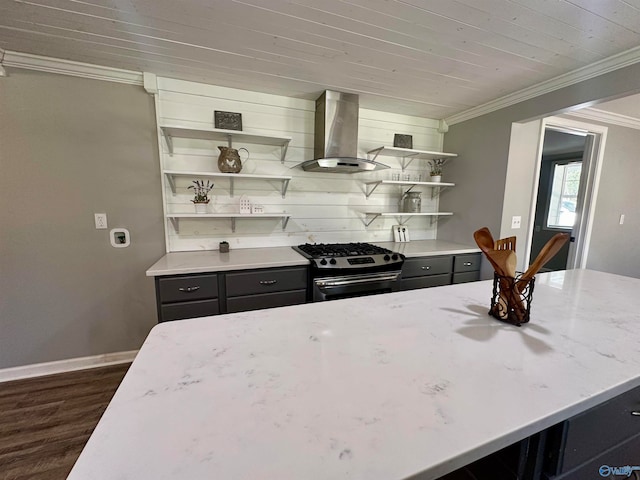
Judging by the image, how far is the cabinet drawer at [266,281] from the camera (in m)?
2.02

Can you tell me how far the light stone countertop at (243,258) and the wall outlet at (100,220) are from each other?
0.52m

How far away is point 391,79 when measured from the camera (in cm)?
221

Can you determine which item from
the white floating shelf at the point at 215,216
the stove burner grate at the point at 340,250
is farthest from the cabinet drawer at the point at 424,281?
the white floating shelf at the point at 215,216

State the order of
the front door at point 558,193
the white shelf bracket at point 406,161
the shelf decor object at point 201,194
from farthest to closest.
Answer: the front door at point 558,193 < the white shelf bracket at point 406,161 < the shelf decor object at point 201,194

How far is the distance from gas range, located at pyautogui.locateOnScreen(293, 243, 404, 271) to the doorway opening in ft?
5.36

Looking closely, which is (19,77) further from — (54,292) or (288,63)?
(288,63)

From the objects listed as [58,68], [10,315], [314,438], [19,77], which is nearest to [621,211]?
[314,438]

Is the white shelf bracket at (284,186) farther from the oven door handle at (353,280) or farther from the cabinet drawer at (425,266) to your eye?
the cabinet drawer at (425,266)

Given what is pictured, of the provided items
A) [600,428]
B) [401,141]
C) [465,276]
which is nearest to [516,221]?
[465,276]

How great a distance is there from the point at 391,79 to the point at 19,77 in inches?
105

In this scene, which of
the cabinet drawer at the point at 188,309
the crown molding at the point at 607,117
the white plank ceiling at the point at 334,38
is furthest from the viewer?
the crown molding at the point at 607,117

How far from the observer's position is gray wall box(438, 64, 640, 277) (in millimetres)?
2143

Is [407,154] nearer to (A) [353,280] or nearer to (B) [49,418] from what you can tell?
(A) [353,280]

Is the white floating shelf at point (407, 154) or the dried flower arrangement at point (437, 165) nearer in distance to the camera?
the white floating shelf at point (407, 154)
